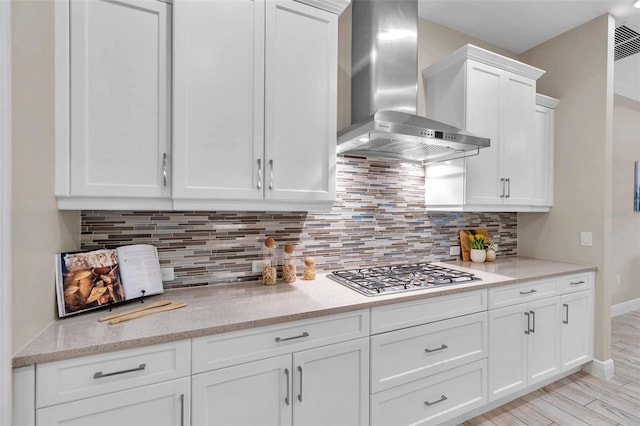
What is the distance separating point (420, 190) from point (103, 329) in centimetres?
223

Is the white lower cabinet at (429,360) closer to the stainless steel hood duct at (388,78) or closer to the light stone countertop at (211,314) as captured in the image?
the light stone countertop at (211,314)

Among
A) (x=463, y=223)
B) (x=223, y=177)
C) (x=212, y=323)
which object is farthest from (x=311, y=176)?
(x=463, y=223)

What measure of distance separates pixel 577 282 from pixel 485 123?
1.43 meters

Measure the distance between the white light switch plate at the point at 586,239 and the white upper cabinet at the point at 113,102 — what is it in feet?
10.3

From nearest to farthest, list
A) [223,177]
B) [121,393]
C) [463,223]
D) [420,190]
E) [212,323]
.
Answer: [121,393], [212,323], [223,177], [420,190], [463,223]

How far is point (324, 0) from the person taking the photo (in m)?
1.68

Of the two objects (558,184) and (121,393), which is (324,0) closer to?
(121,393)

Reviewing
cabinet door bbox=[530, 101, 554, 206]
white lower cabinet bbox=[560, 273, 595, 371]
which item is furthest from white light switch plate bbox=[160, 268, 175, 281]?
cabinet door bbox=[530, 101, 554, 206]

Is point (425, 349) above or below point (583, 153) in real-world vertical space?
below

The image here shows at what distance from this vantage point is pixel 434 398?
69.9 inches

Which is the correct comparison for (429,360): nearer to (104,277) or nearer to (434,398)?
(434,398)

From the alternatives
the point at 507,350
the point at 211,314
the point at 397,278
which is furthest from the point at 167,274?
the point at 507,350

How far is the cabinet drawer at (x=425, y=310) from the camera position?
1.59 metres

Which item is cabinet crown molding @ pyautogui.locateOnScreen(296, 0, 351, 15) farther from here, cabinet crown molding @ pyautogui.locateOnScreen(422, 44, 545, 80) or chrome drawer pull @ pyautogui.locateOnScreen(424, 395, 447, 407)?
chrome drawer pull @ pyautogui.locateOnScreen(424, 395, 447, 407)
